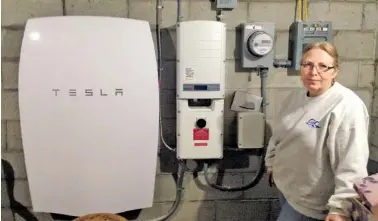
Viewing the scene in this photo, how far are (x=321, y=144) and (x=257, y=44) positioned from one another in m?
0.61

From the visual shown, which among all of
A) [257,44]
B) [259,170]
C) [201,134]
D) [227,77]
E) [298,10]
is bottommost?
[259,170]

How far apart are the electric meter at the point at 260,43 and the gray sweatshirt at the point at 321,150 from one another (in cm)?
33

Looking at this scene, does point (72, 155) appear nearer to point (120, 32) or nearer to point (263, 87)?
point (120, 32)

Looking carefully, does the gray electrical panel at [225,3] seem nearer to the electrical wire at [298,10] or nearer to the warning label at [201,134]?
the electrical wire at [298,10]

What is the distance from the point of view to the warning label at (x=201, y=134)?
157cm

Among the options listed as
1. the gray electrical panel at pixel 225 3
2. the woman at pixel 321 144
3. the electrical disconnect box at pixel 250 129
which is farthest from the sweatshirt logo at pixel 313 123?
the gray electrical panel at pixel 225 3

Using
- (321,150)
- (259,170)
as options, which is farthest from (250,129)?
(321,150)

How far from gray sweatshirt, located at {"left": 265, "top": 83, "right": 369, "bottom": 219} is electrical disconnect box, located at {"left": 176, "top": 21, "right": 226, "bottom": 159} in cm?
30

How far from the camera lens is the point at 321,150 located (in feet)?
3.89

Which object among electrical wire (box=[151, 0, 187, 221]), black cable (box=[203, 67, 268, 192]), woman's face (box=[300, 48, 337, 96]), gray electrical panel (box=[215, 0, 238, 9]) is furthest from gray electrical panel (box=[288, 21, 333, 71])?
electrical wire (box=[151, 0, 187, 221])

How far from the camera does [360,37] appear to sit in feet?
5.73

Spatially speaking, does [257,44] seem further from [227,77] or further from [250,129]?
[250,129]

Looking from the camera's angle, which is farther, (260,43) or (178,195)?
(178,195)

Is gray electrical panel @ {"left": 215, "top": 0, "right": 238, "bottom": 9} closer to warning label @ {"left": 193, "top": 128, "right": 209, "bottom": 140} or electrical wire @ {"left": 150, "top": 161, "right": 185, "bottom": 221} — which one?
warning label @ {"left": 193, "top": 128, "right": 209, "bottom": 140}
